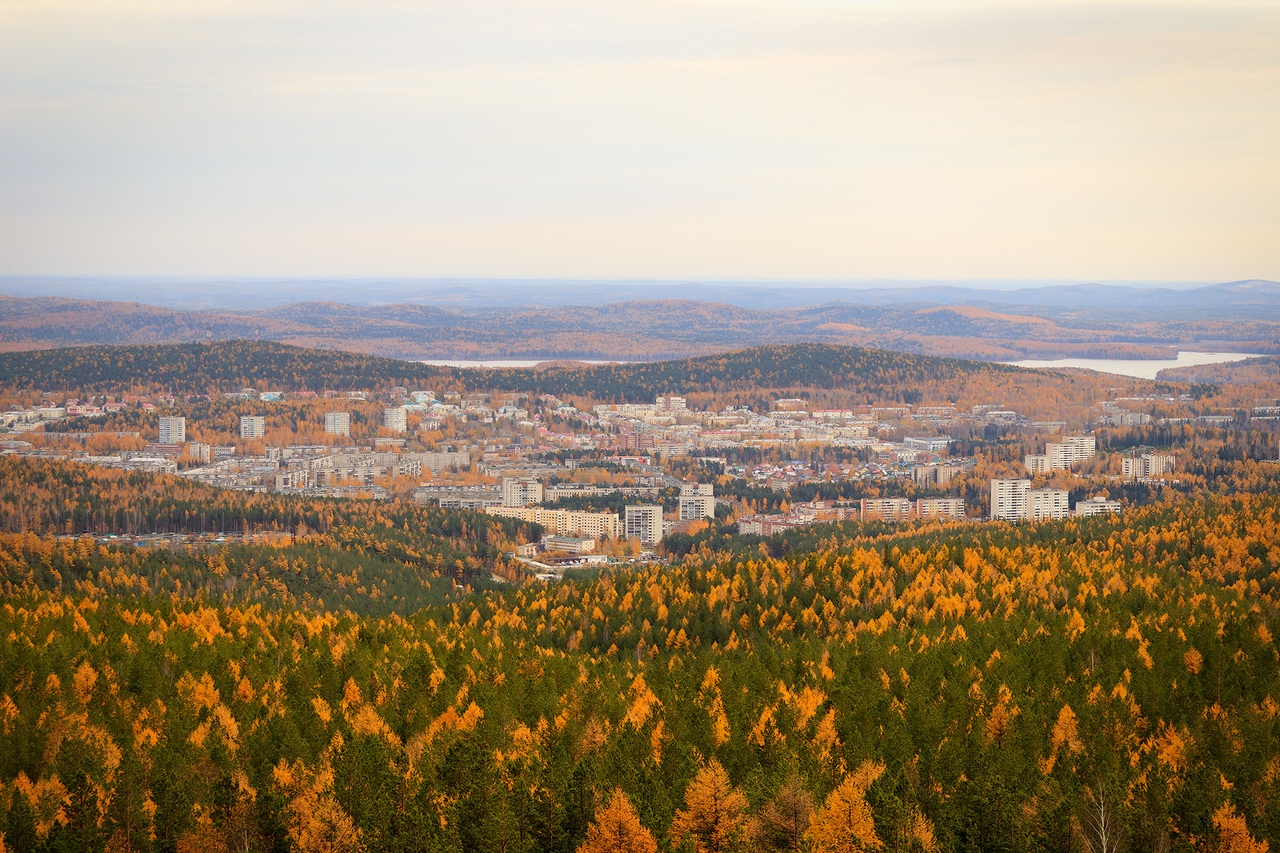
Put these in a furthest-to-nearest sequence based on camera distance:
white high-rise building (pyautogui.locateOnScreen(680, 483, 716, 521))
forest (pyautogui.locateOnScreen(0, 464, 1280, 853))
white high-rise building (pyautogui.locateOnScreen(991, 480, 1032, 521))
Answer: white high-rise building (pyautogui.locateOnScreen(680, 483, 716, 521)) → white high-rise building (pyautogui.locateOnScreen(991, 480, 1032, 521)) → forest (pyautogui.locateOnScreen(0, 464, 1280, 853))

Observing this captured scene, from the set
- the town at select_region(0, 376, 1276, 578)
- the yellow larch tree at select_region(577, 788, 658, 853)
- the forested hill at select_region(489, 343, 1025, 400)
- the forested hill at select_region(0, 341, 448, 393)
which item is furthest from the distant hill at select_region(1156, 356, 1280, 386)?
the yellow larch tree at select_region(577, 788, 658, 853)

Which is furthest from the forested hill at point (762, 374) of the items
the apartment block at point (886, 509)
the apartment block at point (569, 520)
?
the apartment block at point (886, 509)

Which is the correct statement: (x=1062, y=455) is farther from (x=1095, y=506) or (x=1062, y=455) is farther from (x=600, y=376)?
(x=600, y=376)

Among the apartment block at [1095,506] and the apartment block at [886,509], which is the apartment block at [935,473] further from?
the apartment block at [1095,506]

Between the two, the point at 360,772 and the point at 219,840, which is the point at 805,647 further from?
the point at 219,840

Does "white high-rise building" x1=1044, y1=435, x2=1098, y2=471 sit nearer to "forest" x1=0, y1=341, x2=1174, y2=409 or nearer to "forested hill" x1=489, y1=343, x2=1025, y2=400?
"forest" x1=0, y1=341, x2=1174, y2=409
